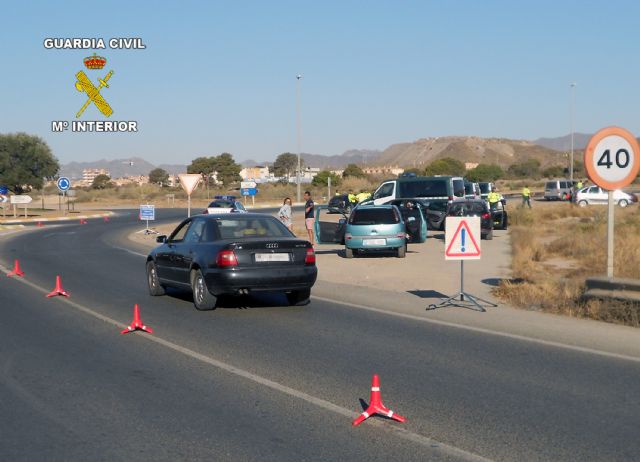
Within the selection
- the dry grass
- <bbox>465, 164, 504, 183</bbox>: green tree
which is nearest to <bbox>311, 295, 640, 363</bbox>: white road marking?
the dry grass

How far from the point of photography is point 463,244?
13.6m

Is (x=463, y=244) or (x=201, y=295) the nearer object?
(x=201, y=295)

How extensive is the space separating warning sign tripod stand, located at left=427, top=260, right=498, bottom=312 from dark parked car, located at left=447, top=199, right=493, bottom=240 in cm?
1499

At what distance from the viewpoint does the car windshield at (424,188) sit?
109 feet

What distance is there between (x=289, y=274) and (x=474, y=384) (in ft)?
17.2

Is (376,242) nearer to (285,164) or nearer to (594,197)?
(594,197)

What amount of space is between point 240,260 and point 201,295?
3.33ft

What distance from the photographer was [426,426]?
6605 millimetres

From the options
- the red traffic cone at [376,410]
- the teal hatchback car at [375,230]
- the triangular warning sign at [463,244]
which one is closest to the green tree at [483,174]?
the teal hatchback car at [375,230]

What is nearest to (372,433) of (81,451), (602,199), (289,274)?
(81,451)

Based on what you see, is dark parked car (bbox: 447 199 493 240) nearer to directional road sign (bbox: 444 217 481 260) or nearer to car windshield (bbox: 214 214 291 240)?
directional road sign (bbox: 444 217 481 260)

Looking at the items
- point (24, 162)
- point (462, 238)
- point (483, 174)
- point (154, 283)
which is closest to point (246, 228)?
point (154, 283)

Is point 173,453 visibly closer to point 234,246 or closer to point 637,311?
point 234,246

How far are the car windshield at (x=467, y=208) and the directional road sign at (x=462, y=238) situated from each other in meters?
16.1
